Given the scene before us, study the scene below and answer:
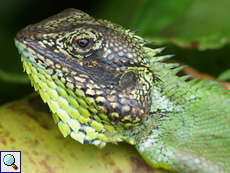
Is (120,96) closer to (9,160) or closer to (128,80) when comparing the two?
(128,80)

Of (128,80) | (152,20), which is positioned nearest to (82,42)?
(128,80)

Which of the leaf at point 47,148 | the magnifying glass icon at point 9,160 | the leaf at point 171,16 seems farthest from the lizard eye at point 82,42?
the leaf at point 171,16

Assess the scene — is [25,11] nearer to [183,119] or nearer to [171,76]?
[171,76]

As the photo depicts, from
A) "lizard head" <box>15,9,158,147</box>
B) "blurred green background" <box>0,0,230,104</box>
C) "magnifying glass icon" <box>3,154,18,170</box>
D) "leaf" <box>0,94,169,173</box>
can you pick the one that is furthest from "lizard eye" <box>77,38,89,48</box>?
"blurred green background" <box>0,0,230,104</box>

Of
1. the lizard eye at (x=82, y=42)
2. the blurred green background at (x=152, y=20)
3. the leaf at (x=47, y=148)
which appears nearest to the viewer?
the lizard eye at (x=82, y=42)

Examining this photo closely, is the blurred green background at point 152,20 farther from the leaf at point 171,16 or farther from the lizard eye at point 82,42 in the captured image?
the lizard eye at point 82,42

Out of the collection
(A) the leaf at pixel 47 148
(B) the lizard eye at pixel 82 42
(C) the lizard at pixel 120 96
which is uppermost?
(B) the lizard eye at pixel 82 42

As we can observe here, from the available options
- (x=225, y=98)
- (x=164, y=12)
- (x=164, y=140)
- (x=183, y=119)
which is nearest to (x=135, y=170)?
(x=164, y=140)
